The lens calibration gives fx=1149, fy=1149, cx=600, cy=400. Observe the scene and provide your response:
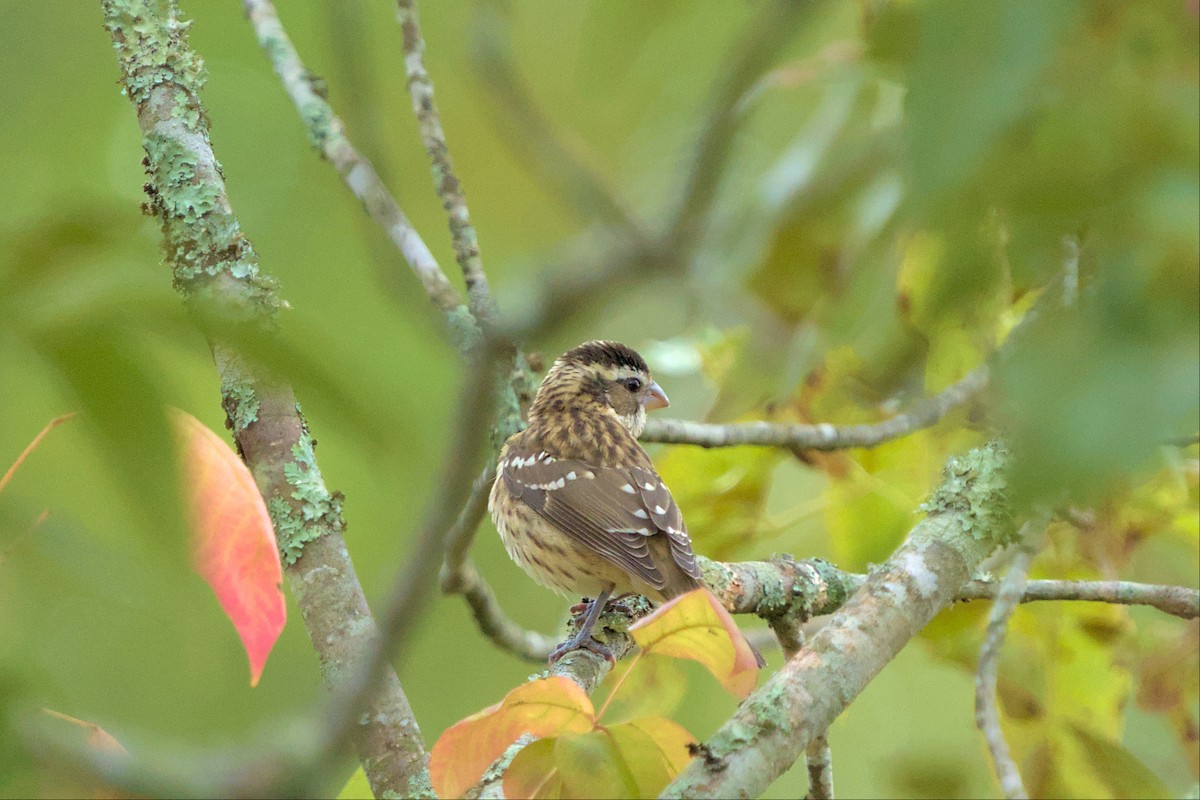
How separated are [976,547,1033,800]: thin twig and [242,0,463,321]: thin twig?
1814mm

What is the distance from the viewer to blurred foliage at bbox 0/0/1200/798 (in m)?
1.03

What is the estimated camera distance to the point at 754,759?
2152 millimetres

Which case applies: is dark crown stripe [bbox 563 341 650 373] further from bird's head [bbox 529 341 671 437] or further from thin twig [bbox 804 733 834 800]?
thin twig [bbox 804 733 834 800]

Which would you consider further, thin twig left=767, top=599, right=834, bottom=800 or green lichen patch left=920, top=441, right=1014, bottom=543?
thin twig left=767, top=599, right=834, bottom=800

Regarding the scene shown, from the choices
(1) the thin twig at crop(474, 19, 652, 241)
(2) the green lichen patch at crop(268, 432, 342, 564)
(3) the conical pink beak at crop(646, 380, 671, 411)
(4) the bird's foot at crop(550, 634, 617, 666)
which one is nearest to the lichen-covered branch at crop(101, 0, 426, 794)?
(2) the green lichen patch at crop(268, 432, 342, 564)

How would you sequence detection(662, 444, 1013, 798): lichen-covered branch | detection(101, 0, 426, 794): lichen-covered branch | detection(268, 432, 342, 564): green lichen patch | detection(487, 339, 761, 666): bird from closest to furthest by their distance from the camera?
detection(662, 444, 1013, 798): lichen-covered branch
detection(101, 0, 426, 794): lichen-covered branch
detection(268, 432, 342, 564): green lichen patch
detection(487, 339, 761, 666): bird

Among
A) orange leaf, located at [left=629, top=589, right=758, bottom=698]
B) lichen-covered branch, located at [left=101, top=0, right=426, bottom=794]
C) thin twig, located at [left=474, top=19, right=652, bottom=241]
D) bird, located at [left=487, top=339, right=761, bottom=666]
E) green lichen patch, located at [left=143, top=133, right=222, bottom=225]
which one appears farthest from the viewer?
bird, located at [left=487, top=339, right=761, bottom=666]

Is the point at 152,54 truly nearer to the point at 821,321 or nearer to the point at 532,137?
the point at 532,137

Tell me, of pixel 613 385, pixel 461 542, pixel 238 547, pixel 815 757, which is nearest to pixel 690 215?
pixel 238 547

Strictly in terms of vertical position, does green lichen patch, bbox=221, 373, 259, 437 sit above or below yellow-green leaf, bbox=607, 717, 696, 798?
above

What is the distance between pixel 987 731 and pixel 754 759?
767mm

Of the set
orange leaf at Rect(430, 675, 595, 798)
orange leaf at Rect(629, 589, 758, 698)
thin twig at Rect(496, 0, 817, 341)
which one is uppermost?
thin twig at Rect(496, 0, 817, 341)

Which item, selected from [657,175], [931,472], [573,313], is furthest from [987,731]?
[657,175]

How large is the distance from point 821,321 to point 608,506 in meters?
1.18
